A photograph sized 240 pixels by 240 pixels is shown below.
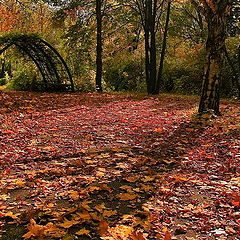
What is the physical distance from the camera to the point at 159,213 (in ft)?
8.51

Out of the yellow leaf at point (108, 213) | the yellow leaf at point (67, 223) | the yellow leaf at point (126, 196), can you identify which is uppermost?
the yellow leaf at point (67, 223)

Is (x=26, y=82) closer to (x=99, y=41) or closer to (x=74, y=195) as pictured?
(x=99, y=41)

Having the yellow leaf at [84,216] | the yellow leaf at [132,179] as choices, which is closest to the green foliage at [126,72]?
the yellow leaf at [132,179]

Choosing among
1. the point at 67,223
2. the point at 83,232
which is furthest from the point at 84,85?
the point at 83,232

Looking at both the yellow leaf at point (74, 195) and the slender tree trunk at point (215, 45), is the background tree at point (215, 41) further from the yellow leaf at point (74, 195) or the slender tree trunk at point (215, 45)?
the yellow leaf at point (74, 195)

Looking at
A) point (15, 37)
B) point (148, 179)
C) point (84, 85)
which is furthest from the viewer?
point (84, 85)

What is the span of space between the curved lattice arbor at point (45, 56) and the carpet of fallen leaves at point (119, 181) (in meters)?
8.46

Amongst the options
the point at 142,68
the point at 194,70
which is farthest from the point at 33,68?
the point at 194,70

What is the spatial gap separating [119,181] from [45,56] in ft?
44.6

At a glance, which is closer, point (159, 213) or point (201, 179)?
point (159, 213)

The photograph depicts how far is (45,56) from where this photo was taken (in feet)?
51.8

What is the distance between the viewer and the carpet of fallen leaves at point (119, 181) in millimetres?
2320

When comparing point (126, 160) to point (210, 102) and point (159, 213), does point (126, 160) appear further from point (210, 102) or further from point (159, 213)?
point (210, 102)

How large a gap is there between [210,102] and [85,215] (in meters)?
5.78
